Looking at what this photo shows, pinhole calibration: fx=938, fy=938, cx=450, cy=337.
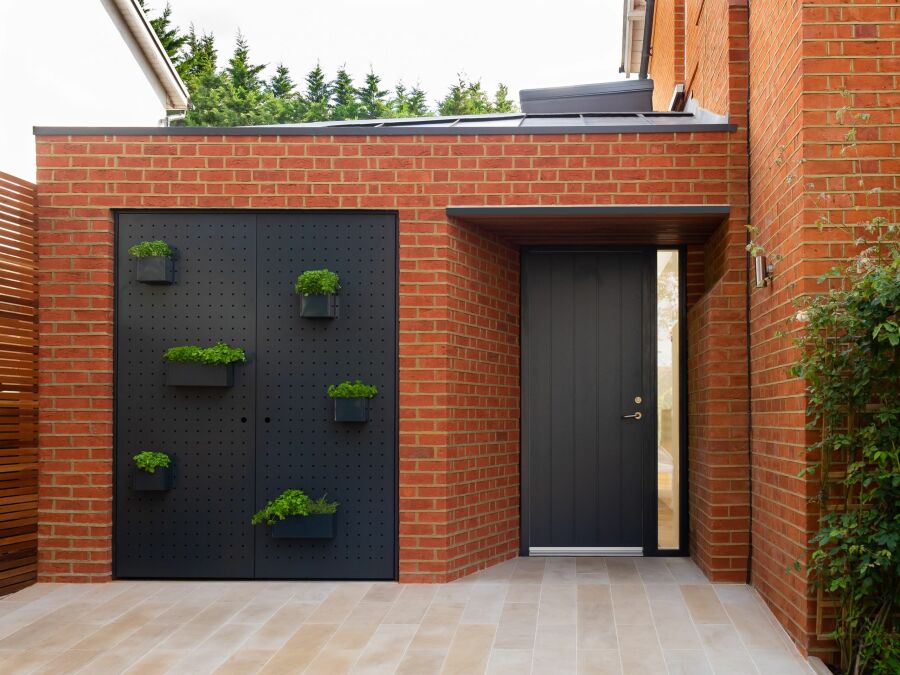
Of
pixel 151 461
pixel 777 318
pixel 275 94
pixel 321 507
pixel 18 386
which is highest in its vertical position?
pixel 275 94

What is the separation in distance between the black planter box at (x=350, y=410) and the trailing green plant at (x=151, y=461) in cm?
113

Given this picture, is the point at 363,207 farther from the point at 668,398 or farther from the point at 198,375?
the point at 668,398

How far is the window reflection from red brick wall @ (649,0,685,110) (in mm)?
3408

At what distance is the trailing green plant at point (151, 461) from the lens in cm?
593

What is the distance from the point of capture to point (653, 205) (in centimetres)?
604

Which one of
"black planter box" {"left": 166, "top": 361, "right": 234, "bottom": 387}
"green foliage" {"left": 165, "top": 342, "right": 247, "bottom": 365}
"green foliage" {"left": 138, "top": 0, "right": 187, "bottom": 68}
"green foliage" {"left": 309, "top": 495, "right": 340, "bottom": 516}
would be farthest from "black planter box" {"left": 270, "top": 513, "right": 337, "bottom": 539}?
"green foliage" {"left": 138, "top": 0, "right": 187, "bottom": 68}

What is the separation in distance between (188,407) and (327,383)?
3.01ft

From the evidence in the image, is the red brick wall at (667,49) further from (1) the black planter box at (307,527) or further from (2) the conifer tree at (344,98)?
(2) the conifer tree at (344,98)

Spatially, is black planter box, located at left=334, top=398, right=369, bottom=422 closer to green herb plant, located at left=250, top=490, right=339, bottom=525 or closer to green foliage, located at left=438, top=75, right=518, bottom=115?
green herb plant, located at left=250, top=490, right=339, bottom=525

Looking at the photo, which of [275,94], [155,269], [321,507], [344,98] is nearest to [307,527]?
[321,507]

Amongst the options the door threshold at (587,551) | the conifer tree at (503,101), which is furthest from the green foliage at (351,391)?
the conifer tree at (503,101)

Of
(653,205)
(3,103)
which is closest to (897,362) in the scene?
(653,205)

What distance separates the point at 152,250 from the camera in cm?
599

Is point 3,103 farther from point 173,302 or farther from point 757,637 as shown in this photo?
point 757,637
